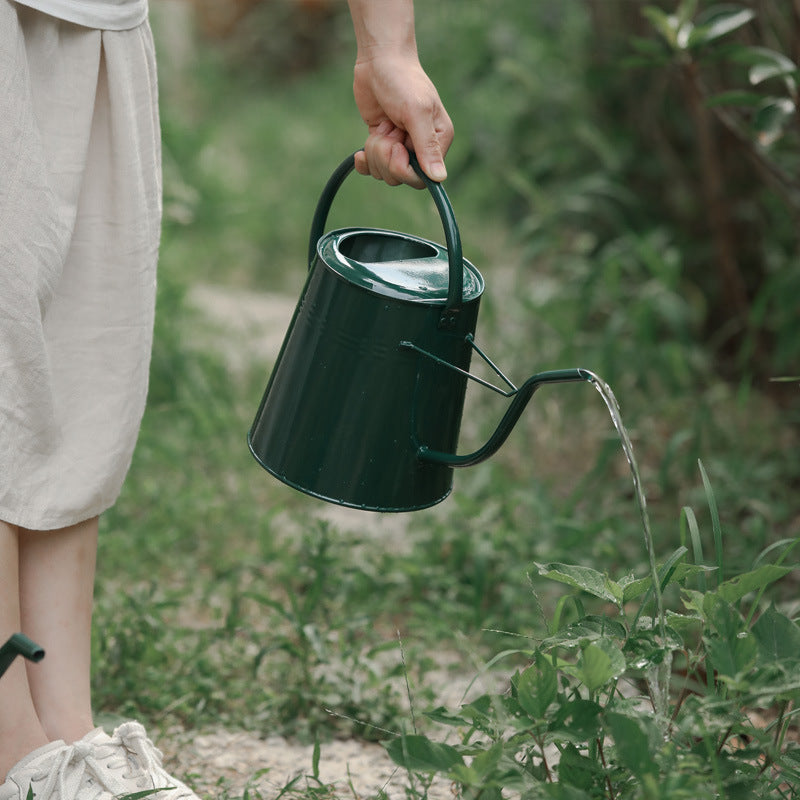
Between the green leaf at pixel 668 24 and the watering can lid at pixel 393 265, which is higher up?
the green leaf at pixel 668 24

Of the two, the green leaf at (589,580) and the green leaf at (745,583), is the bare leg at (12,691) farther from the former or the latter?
the green leaf at (745,583)

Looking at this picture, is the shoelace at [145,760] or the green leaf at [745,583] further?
the shoelace at [145,760]

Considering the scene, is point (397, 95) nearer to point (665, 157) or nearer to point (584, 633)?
point (584, 633)

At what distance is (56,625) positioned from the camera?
1389 millimetres

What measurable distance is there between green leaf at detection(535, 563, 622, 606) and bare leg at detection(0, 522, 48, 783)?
619mm

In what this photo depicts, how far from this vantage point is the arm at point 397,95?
1.31 metres

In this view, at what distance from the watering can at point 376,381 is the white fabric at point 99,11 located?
1.19 feet

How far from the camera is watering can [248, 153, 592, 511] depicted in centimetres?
128

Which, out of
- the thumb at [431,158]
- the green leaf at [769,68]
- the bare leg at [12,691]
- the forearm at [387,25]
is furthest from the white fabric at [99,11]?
the green leaf at [769,68]

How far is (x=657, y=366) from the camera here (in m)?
2.67

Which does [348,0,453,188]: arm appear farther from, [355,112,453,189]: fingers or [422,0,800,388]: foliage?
[422,0,800,388]: foliage

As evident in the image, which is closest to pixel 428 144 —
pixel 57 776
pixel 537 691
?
pixel 537 691

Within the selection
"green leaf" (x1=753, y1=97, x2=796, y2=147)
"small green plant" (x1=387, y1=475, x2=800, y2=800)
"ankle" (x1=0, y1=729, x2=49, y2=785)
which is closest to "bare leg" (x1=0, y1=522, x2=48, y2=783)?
"ankle" (x1=0, y1=729, x2=49, y2=785)

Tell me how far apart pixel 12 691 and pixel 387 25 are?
3.05 feet
